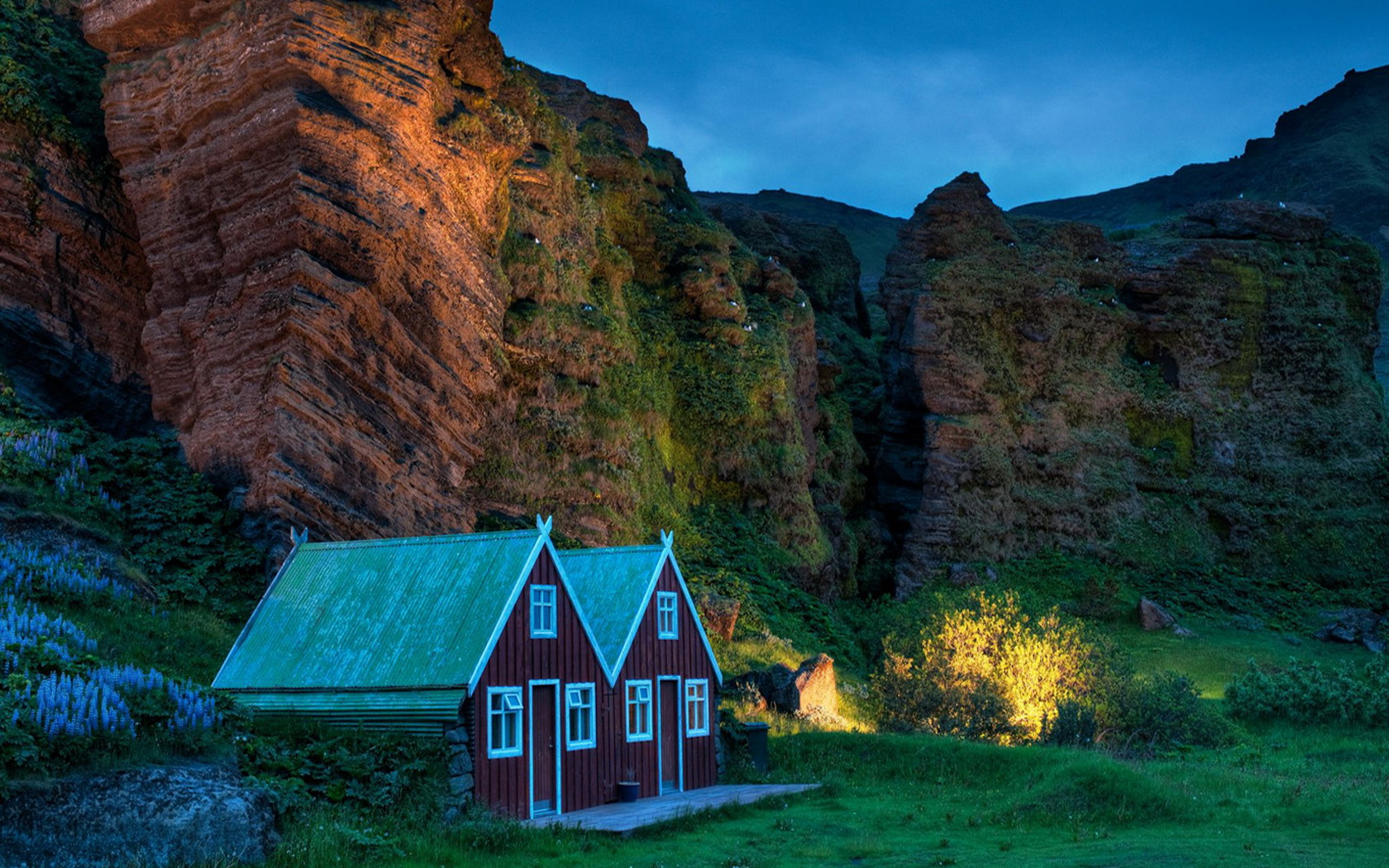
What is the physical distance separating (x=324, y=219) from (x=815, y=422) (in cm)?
3679

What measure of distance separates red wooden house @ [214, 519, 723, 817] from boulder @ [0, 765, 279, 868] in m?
5.47

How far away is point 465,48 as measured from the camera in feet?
144

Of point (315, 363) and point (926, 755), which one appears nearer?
point (926, 755)

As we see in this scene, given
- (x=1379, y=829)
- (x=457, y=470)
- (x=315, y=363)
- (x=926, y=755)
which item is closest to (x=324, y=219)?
(x=315, y=363)

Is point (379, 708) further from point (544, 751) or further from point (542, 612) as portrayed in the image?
point (542, 612)

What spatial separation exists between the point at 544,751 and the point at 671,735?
18.6 ft

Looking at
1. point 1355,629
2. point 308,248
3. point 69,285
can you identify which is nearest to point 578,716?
point 308,248

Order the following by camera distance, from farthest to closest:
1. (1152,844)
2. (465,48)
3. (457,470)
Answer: (465,48)
(457,470)
(1152,844)

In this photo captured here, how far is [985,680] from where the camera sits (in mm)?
37000

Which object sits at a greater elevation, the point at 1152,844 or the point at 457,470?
the point at 457,470

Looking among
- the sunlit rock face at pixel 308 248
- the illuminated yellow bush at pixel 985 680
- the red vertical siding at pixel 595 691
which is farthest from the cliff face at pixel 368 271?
the illuminated yellow bush at pixel 985 680

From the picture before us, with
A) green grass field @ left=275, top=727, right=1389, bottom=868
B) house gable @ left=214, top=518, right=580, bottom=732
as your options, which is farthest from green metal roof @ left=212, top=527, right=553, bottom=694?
green grass field @ left=275, top=727, right=1389, bottom=868

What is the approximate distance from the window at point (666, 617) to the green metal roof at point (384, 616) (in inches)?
223

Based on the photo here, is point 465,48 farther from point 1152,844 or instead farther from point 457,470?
point 1152,844
